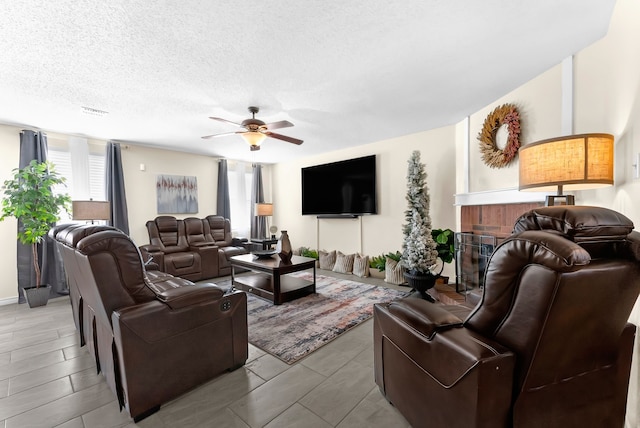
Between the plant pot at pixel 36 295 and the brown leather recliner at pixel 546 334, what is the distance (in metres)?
4.77

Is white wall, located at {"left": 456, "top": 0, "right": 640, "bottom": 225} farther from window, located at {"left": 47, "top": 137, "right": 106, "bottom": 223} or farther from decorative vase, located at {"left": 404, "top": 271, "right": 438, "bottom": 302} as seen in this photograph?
window, located at {"left": 47, "top": 137, "right": 106, "bottom": 223}

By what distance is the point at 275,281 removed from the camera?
10.7 feet

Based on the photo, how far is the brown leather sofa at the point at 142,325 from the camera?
1480 millimetres

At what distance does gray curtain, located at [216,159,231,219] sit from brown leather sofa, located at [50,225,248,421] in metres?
4.07

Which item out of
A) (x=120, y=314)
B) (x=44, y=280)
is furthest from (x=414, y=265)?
(x=44, y=280)

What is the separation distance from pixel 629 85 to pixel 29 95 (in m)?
5.02

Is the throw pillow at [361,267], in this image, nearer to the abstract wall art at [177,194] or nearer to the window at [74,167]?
the abstract wall art at [177,194]

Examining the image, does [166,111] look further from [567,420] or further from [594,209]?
[567,420]

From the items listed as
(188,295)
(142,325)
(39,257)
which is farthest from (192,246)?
(142,325)

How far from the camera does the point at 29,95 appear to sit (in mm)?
2777

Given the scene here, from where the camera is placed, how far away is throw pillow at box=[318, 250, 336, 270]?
5.30 m

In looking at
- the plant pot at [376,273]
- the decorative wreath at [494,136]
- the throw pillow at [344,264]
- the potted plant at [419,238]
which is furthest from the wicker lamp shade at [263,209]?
→ the decorative wreath at [494,136]

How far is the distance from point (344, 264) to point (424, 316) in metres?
3.81

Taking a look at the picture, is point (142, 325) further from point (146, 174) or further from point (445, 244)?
point (146, 174)
